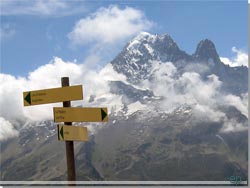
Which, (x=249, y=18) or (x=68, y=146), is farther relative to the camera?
(x=249, y=18)

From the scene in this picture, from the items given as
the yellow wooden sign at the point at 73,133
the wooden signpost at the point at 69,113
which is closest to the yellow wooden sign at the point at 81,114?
the wooden signpost at the point at 69,113

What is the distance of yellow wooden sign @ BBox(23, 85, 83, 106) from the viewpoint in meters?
9.16

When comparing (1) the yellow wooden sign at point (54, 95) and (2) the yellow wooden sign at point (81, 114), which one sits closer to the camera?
(2) the yellow wooden sign at point (81, 114)

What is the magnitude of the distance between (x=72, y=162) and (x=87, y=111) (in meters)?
1.27

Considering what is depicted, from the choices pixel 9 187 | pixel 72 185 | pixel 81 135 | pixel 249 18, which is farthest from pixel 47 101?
pixel 249 18

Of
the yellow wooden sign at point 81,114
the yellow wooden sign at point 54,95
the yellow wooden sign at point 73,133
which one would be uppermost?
the yellow wooden sign at point 54,95

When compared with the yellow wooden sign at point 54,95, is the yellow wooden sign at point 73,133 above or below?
below

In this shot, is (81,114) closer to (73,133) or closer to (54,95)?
(73,133)

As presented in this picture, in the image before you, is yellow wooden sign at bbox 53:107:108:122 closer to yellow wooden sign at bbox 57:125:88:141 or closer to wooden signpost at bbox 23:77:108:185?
wooden signpost at bbox 23:77:108:185

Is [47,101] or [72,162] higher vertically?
[47,101]

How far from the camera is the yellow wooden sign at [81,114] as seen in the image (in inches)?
352

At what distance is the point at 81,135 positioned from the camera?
352 inches

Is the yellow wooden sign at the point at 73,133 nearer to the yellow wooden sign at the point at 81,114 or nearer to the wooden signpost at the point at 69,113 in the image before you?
the wooden signpost at the point at 69,113

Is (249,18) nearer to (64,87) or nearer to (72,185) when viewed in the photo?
(64,87)
